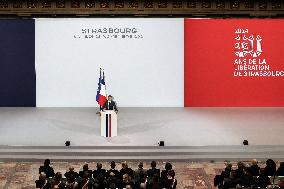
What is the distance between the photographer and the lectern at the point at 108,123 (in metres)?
15.3

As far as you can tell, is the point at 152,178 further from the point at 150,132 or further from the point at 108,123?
the point at 150,132

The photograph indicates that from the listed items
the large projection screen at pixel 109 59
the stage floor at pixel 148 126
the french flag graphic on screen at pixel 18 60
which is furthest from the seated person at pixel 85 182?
the french flag graphic on screen at pixel 18 60

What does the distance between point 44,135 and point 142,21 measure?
21.9ft

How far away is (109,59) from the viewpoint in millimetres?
20719

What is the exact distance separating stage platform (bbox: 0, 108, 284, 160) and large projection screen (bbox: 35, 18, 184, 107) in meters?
0.70

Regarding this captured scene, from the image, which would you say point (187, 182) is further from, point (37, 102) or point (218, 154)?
point (37, 102)

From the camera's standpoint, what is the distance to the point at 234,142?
50.6ft

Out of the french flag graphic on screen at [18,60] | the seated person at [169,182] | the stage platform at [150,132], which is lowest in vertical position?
the seated person at [169,182]

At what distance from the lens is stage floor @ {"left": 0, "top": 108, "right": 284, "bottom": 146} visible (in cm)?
1549

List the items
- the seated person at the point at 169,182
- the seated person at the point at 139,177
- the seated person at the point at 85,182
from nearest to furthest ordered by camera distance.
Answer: the seated person at the point at 85,182 < the seated person at the point at 139,177 < the seated person at the point at 169,182

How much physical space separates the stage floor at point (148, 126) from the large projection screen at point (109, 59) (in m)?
0.68

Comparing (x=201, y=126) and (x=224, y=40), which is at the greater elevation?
(x=224, y=40)

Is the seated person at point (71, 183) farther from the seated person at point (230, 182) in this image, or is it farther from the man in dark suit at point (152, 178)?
the seated person at point (230, 182)

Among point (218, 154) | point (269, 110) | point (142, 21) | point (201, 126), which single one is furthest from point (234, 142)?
point (142, 21)
